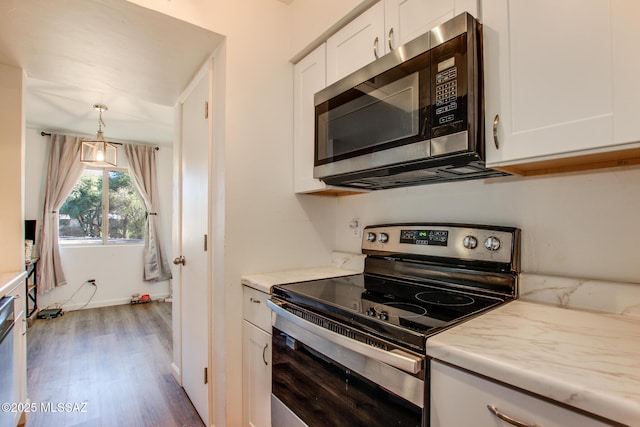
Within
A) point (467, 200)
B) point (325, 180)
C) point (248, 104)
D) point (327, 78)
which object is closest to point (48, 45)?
point (248, 104)

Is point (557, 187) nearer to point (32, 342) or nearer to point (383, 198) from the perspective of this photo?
point (383, 198)

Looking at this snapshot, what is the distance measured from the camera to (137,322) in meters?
3.66

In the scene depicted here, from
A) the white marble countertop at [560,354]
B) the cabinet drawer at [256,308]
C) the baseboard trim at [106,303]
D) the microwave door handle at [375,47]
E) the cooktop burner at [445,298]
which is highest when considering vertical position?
the microwave door handle at [375,47]

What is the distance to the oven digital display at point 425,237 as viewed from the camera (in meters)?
1.37

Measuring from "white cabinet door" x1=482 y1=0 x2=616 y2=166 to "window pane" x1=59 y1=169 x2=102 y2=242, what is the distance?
198 inches

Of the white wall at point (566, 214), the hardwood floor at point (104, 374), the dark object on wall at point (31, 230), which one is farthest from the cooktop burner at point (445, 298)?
the dark object on wall at point (31, 230)

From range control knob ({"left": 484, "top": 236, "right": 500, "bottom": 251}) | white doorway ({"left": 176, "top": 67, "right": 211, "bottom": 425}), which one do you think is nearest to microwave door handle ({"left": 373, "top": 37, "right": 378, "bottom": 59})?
range control knob ({"left": 484, "top": 236, "right": 500, "bottom": 251})

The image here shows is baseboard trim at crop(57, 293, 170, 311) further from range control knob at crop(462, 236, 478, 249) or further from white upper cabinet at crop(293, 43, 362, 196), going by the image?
range control knob at crop(462, 236, 478, 249)

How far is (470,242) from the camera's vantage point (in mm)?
1272

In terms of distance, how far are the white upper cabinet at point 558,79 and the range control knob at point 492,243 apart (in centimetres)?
31

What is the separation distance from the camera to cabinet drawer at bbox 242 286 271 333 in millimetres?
1449

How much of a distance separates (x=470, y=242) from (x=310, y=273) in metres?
0.83

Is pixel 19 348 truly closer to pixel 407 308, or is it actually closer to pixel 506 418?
pixel 407 308

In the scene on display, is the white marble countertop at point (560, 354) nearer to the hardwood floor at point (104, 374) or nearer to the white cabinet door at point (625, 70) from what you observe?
the white cabinet door at point (625, 70)
